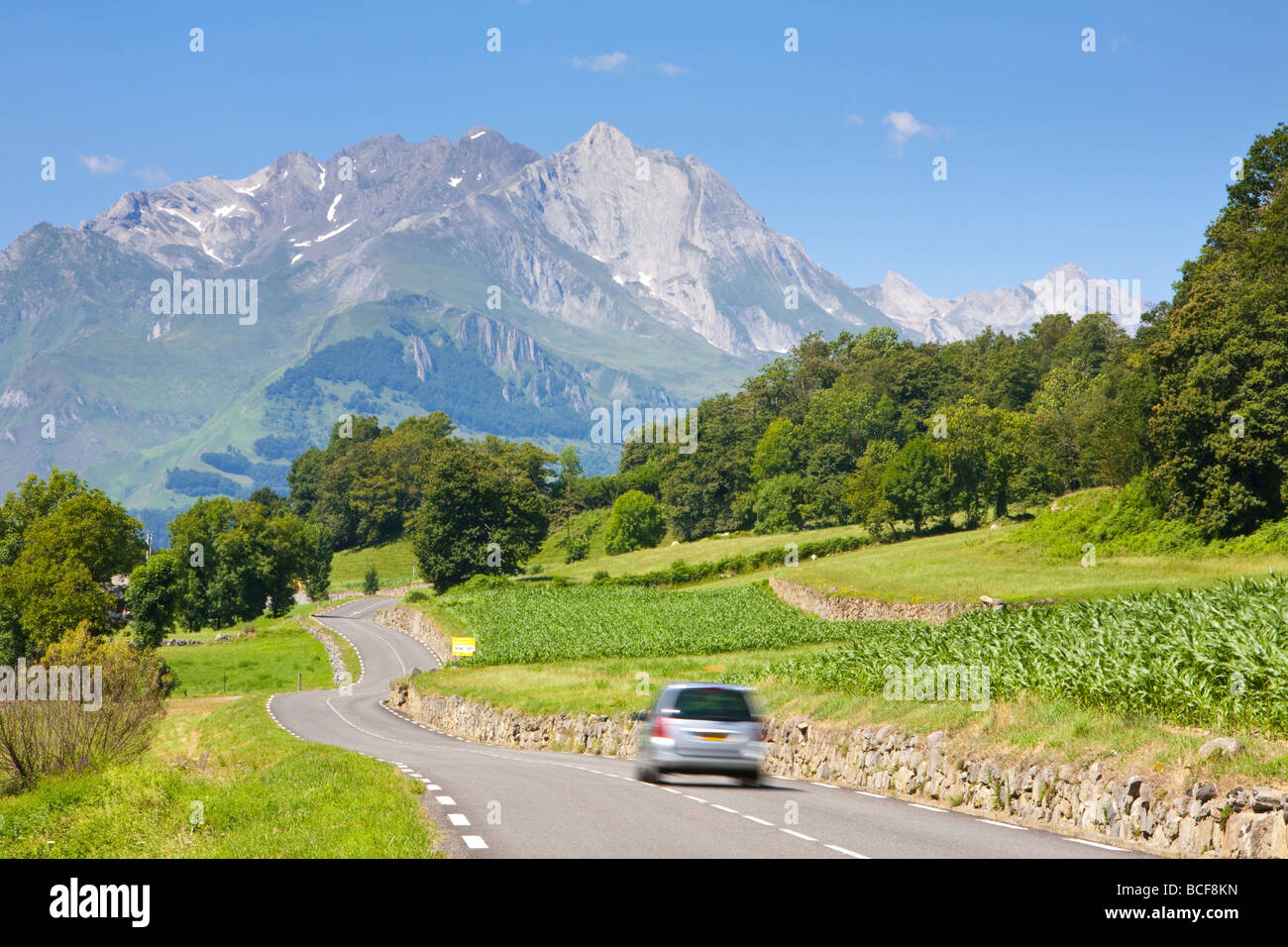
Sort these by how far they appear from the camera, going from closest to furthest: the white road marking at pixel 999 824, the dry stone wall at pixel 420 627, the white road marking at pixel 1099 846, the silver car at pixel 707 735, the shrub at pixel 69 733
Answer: the white road marking at pixel 1099 846
the white road marking at pixel 999 824
the silver car at pixel 707 735
the shrub at pixel 69 733
the dry stone wall at pixel 420 627

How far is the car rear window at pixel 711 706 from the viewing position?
20234mm

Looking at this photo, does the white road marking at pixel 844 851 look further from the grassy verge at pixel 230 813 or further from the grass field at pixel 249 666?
the grass field at pixel 249 666

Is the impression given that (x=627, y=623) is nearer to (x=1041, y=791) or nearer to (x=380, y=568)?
(x=1041, y=791)

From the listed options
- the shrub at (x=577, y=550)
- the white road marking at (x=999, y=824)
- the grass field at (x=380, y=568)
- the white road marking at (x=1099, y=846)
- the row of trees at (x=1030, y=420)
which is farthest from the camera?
the grass field at (x=380, y=568)

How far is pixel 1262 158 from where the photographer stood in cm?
7544

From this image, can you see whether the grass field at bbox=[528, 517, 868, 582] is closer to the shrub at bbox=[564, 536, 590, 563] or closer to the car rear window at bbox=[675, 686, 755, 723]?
the shrub at bbox=[564, 536, 590, 563]

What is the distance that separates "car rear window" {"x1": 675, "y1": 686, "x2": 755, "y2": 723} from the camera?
2023 centimetres

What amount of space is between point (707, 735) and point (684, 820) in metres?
5.30

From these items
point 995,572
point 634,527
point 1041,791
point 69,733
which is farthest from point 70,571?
point 634,527

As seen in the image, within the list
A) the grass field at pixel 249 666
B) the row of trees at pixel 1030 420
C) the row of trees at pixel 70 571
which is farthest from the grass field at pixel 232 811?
the row of trees at pixel 70 571

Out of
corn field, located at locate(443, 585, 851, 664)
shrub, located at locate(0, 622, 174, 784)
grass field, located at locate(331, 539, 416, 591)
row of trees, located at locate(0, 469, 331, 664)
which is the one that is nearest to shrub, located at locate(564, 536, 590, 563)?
grass field, located at locate(331, 539, 416, 591)

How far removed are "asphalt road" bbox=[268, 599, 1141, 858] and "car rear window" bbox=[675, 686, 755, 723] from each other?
50.6 inches

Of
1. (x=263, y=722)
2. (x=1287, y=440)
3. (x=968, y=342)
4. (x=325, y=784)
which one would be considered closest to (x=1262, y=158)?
(x=1287, y=440)

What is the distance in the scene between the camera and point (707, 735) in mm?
20078
